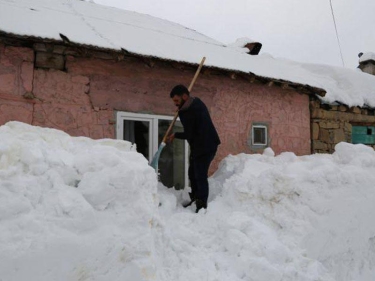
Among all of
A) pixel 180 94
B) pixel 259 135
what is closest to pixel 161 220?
pixel 180 94

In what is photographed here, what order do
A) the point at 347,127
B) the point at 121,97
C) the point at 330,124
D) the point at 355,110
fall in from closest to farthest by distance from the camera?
the point at 121,97 < the point at 330,124 < the point at 347,127 < the point at 355,110

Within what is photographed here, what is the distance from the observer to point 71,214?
2.31 metres

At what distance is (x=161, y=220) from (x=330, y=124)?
17.7 ft

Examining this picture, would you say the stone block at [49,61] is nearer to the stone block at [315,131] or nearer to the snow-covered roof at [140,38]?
the snow-covered roof at [140,38]

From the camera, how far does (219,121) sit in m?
5.63

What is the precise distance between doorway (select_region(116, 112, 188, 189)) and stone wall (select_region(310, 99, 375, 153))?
9.98 ft

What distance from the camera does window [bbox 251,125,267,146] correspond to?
20.1 ft

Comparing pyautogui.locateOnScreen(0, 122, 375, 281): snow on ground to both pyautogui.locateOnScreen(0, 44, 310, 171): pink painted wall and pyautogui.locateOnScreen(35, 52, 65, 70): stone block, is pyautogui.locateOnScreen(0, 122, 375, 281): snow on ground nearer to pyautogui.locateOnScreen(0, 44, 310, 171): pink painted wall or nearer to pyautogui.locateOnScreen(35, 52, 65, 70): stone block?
pyautogui.locateOnScreen(0, 44, 310, 171): pink painted wall

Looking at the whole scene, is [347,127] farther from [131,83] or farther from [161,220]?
[161,220]

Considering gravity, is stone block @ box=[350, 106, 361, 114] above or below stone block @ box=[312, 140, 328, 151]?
A: above

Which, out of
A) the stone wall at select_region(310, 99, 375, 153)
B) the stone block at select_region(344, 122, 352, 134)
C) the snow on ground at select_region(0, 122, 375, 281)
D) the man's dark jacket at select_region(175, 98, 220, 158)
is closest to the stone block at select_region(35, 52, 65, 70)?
the snow on ground at select_region(0, 122, 375, 281)

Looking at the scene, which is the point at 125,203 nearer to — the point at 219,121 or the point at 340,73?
the point at 219,121

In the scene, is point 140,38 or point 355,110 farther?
point 355,110

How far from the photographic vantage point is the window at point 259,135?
611cm
